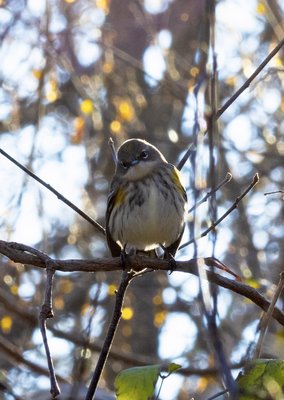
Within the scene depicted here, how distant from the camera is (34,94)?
7.57m

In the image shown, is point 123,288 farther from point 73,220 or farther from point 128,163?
point 73,220

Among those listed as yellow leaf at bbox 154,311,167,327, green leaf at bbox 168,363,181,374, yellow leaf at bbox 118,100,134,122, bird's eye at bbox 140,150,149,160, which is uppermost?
yellow leaf at bbox 118,100,134,122

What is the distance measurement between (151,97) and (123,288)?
5906 mm

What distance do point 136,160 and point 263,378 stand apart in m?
2.80

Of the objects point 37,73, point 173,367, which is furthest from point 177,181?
point 173,367

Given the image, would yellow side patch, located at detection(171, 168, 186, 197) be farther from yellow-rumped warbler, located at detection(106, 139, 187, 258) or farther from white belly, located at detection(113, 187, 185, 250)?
white belly, located at detection(113, 187, 185, 250)

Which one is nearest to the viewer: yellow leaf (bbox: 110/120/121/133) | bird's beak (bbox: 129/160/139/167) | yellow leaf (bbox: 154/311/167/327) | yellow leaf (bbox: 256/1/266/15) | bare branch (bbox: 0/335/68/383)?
bird's beak (bbox: 129/160/139/167)

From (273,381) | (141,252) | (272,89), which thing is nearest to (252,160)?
(272,89)

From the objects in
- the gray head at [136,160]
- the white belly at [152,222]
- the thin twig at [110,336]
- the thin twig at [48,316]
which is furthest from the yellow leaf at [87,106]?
the thin twig at [48,316]

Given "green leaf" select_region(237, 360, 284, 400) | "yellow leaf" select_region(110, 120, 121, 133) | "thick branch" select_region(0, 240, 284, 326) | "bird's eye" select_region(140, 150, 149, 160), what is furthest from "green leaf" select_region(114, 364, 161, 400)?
"yellow leaf" select_region(110, 120, 121, 133)

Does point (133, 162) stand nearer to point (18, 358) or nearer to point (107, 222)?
point (107, 222)

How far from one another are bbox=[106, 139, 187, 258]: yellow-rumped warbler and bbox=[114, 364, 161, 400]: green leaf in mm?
2150

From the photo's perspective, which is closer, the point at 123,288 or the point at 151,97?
the point at 123,288

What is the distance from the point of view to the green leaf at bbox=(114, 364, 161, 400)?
2.58 m
